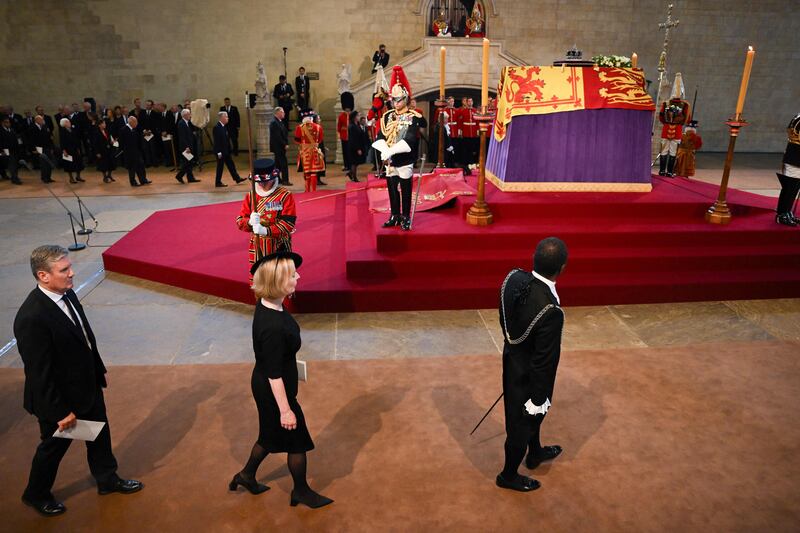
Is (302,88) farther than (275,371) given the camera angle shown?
Yes

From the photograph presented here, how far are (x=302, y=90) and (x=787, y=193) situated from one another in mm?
13235

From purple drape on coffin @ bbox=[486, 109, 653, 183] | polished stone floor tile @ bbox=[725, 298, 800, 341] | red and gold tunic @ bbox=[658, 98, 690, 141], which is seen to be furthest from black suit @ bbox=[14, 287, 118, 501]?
red and gold tunic @ bbox=[658, 98, 690, 141]

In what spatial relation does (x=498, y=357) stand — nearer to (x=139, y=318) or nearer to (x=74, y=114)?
(x=139, y=318)

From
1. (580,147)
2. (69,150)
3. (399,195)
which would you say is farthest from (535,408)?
(69,150)

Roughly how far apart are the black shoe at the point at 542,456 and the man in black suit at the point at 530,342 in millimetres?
225

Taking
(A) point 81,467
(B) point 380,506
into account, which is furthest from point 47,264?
(B) point 380,506

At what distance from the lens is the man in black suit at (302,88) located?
16.5 meters

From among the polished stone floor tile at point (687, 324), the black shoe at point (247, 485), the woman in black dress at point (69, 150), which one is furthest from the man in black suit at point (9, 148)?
the polished stone floor tile at point (687, 324)

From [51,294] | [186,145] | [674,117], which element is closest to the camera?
[51,294]

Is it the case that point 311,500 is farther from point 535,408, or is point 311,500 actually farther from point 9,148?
point 9,148

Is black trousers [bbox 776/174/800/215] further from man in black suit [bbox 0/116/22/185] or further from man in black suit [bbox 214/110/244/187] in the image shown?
man in black suit [bbox 0/116/22/185]

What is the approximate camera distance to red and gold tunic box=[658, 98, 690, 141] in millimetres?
9625

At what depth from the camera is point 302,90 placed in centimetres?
1667

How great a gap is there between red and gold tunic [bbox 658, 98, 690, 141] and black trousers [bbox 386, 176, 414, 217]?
589 cm
